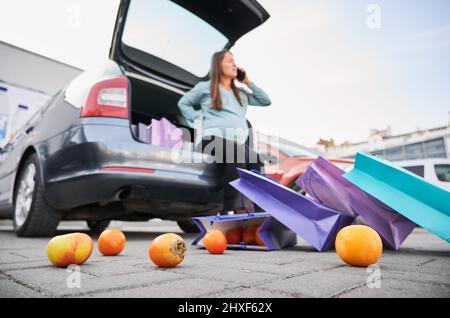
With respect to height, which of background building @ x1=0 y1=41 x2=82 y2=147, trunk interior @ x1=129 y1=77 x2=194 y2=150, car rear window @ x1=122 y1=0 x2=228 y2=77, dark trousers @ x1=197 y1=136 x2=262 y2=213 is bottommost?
dark trousers @ x1=197 y1=136 x2=262 y2=213

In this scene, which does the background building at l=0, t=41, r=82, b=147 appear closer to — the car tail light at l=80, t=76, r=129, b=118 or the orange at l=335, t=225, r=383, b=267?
the car tail light at l=80, t=76, r=129, b=118

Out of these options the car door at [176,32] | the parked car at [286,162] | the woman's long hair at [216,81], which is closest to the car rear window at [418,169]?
the parked car at [286,162]

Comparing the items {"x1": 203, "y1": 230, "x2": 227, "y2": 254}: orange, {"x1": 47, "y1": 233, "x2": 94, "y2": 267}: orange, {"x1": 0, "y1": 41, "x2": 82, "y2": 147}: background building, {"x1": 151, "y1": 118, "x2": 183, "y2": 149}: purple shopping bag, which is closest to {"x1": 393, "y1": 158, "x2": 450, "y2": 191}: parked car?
{"x1": 151, "y1": 118, "x2": 183, "y2": 149}: purple shopping bag

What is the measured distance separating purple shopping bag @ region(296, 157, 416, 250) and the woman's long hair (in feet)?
3.79

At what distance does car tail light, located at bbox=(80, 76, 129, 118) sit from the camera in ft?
8.38

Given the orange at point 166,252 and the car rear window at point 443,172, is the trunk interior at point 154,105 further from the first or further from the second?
the car rear window at point 443,172

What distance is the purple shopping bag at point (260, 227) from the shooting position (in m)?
2.16

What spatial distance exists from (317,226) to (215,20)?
2147mm

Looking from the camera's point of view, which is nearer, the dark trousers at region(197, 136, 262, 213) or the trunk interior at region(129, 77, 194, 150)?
the dark trousers at region(197, 136, 262, 213)

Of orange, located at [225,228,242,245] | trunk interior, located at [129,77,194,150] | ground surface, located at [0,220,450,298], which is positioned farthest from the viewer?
trunk interior, located at [129,77,194,150]

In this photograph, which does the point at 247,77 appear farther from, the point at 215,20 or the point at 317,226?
the point at 317,226

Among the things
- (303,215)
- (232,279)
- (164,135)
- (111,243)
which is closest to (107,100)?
(164,135)

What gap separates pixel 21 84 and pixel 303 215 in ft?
24.3
